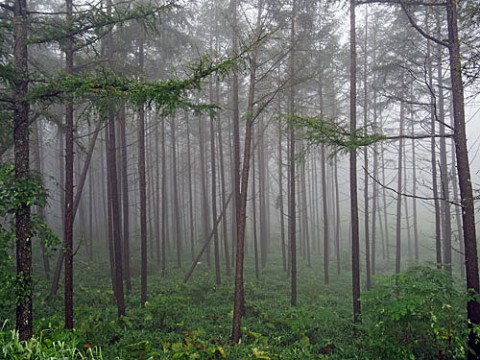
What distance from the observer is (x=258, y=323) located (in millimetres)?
10336

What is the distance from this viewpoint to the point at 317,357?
25.8 ft

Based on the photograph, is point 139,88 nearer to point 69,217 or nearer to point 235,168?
point 69,217

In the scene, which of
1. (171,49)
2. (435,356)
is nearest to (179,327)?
(435,356)

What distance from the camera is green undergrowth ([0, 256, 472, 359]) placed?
A: 241 inches

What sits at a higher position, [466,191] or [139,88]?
[139,88]

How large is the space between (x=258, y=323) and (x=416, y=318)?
529 centimetres

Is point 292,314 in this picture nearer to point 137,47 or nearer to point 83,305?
point 83,305

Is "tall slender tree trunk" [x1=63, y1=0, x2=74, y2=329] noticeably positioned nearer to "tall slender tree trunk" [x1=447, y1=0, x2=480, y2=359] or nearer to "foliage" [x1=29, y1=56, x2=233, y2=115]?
"foliage" [x1=29, y1=56, x2=233, y2=115]

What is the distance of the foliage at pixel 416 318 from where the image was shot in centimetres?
606

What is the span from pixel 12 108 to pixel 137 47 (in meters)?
6.71

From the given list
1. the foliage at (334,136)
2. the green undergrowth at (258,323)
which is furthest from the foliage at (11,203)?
the foliage at (334,136)

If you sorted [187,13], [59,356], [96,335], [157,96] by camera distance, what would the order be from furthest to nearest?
[187,13] → [96,335] → [157,96] → [59,356]

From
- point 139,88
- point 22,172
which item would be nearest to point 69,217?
point 22,172

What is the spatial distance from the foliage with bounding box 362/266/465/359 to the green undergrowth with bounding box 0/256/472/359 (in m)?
0.02
